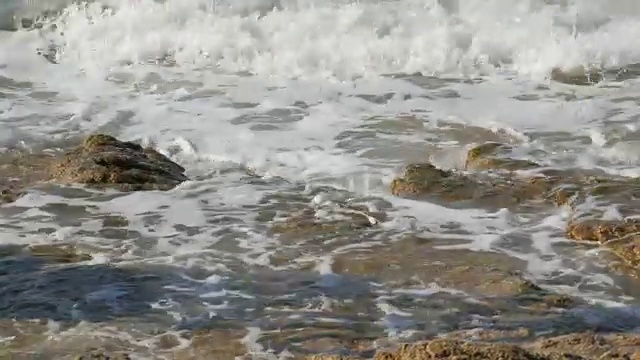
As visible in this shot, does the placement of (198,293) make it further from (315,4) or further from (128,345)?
(315,4)

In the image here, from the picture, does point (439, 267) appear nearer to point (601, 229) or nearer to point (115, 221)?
point (601, 229)

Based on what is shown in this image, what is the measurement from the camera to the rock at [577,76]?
32.5ft

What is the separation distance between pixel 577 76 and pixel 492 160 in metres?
3.69

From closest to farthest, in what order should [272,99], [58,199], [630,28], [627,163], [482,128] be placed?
[58,199], [627,163], [482,128], [272,99], [630,28]

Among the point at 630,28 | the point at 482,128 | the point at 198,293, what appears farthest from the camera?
the point at 630,28

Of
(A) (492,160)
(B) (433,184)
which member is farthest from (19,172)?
(A) (492,160)

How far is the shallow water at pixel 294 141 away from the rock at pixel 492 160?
0.17 m

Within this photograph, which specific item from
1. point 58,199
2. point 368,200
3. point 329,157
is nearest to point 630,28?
point 329,157

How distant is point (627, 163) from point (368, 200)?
6.94 ft

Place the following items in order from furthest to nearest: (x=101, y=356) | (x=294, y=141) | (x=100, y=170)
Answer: (x=294, y=141) < (x=100, y=170) < (x=101, y=356)

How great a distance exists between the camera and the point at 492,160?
6859 millimetres

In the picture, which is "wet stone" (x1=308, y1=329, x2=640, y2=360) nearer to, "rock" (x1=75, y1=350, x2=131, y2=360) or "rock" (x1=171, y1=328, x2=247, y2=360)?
"rock" (x1=171, y1=328, x2=247, y2=360)

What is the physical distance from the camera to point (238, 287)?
4.80 m

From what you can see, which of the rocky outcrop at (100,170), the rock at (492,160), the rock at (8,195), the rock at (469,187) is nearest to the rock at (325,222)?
the rock at (469,187)
